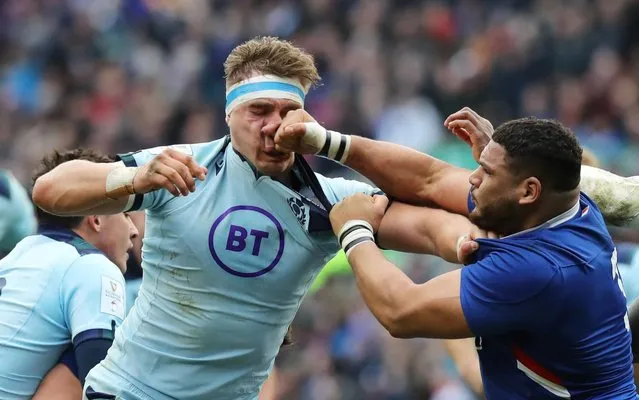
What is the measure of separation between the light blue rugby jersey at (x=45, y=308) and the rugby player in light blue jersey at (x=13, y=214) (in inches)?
63.8

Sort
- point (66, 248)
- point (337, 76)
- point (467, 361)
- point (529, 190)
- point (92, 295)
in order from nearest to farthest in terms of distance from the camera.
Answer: point (529, 190) < point (92, 295) < point (66, 248) < point (467, 361) < point (337, 76)

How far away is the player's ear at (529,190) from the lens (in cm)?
464

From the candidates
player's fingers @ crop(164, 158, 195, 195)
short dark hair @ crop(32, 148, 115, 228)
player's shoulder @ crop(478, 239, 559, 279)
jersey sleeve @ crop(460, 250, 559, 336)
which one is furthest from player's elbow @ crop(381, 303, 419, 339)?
short dark hair @ crop(32, 148, 115, 228)

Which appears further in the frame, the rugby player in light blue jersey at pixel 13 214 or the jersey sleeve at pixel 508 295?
the rugby player in light blue jersey at pixel 13 214

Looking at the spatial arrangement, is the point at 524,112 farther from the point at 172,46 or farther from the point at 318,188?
the point at 318,188

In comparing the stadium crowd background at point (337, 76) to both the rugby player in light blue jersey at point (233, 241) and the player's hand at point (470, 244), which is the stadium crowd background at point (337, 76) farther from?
the player's hand at point (470, 244)

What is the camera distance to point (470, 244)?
4.73 metres

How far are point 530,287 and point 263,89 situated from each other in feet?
4.61

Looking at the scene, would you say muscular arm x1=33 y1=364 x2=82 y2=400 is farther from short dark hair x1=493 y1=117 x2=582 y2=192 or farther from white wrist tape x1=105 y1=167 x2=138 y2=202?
short dark hair x1=493 y1=117 x2=582 y2=192

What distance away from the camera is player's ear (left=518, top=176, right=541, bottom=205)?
4.64 m

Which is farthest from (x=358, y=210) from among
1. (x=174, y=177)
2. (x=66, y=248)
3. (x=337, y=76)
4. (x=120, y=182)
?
(x=337, y=76)

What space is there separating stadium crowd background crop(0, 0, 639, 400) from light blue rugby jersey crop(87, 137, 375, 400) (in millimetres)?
5433

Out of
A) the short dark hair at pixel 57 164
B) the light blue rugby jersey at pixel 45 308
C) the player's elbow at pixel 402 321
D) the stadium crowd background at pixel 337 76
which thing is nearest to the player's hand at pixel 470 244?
the player's elbow at pixel 402 321

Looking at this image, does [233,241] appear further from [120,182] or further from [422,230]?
[422,230]
